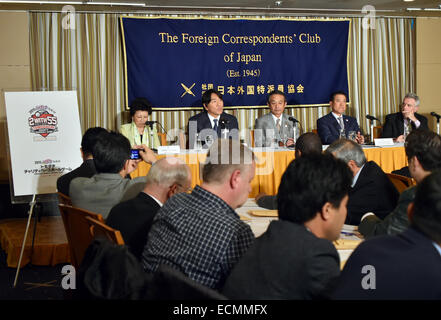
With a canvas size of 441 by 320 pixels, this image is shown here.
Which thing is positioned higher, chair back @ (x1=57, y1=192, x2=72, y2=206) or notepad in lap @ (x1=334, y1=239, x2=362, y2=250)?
chair back @ (x1=57, y1=192, x2=72, y2=206)

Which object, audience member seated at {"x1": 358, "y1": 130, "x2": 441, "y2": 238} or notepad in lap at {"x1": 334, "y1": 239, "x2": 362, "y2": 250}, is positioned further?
audience member seated at {"x1": 358, "y1": 130, "x2": 441, "y2": 238}

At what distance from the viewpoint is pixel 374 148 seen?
4.83m

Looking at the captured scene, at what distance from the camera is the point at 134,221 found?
2.02 meters

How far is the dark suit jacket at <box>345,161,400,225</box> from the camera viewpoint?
2.56 meters

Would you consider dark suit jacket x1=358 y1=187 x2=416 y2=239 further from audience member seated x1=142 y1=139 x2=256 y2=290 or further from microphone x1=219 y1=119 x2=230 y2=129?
microphone x1=219 y1=119 x2=230 y2=129

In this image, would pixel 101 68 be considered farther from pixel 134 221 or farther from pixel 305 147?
pixel 134 221

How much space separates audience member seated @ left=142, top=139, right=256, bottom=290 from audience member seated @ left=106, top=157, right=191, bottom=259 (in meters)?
0.34

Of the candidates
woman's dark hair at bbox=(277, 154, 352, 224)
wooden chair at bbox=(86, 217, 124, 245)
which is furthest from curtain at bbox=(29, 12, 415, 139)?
woman's dark hair at bbox=(277, 154, 352, 224)

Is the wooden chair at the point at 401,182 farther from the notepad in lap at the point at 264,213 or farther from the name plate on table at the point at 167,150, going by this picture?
the name plate on table at the point at 167,150

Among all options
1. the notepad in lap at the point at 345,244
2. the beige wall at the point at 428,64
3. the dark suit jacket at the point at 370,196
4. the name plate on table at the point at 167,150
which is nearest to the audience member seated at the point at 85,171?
the name plate on table at the point at 167,150

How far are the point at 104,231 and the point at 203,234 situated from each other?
48 cm

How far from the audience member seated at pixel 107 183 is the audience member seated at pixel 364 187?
3.43 ft

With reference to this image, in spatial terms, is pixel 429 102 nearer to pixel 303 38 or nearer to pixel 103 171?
pixel 303 38
